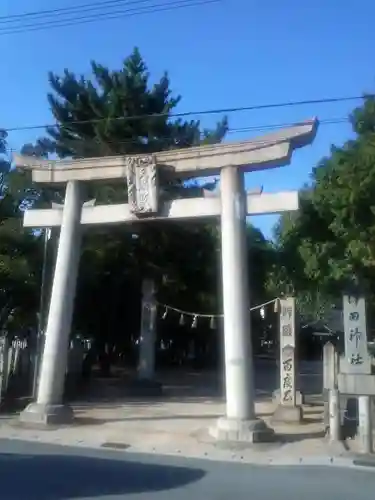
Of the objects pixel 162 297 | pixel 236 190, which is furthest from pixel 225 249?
pixel 162 297

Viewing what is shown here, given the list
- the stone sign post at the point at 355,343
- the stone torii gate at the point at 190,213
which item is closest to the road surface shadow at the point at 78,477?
the stone torii gate at the point at 190,213

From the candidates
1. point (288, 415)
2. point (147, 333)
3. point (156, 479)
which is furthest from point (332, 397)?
point (147, 333)

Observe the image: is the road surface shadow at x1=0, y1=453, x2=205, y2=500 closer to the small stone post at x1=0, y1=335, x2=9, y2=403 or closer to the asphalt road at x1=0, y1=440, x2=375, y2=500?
the asphalt road at x1=0, y1=440, x2=375, y2=500

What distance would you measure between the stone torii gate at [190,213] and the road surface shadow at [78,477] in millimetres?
3148

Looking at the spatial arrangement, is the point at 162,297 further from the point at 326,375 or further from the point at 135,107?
the point at 326,375

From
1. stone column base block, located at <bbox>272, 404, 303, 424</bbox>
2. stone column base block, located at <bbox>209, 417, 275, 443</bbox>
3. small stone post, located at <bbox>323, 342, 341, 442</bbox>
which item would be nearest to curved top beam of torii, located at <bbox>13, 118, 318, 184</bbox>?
small stone post, located at <bbox>323, 342, 341, 442</bbox>

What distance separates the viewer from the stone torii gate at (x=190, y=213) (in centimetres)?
1212

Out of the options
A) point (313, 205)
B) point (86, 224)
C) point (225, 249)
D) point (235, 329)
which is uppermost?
point (313, 205)

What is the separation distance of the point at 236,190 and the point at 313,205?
7309mm

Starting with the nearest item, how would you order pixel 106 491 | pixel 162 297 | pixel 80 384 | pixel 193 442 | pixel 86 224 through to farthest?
pixel 106 491 < pixel 193 442 < pixel 86 224 < pixel 80 384 < pixel 162 297

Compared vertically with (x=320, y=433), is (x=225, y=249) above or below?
above

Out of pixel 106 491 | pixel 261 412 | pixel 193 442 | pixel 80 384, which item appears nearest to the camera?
pixel 106 491

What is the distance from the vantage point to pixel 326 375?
14.6 m

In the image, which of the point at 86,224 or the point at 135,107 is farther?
the point at 135,107
